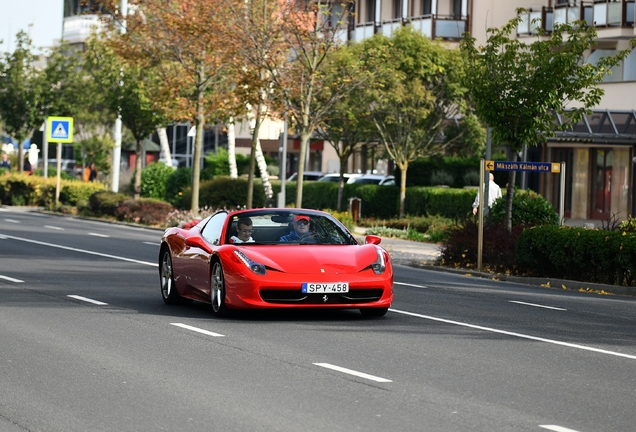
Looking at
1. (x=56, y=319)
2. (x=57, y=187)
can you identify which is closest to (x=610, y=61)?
(x=56, y=319)

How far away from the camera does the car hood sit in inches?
564

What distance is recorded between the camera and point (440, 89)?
155 ft

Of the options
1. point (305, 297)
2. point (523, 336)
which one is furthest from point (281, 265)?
point (523, 336)

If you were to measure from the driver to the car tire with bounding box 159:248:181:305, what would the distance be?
5.74 feet

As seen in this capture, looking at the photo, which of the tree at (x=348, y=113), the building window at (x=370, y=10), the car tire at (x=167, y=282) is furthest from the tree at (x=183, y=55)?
the building window at (x=370, y=10)

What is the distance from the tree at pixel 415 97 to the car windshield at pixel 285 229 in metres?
29.1

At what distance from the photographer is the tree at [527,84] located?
26.3 metres

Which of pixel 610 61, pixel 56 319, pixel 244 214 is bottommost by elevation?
pixel 56 319

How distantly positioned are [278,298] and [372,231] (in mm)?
24716

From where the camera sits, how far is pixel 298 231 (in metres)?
15.4

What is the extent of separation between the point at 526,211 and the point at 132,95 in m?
19.2

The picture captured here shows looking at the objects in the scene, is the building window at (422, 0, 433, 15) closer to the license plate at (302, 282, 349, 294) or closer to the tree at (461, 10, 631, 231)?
the tree at (461, 10, 631, 231)

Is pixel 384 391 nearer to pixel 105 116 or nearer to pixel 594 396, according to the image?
pixel 594 396

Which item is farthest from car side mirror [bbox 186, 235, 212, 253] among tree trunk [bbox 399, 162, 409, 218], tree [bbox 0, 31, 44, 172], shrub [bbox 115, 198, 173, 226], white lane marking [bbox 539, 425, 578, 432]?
tree [bbox 0, 31, 44, 172]
